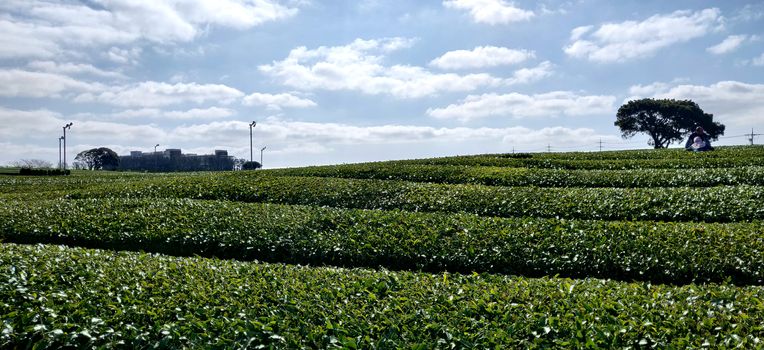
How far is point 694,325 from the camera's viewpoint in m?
9.13

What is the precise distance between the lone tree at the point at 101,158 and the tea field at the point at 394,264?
4421 inches

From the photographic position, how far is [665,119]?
8388cm

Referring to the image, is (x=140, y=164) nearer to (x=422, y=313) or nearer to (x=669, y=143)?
(x=669, y=143)

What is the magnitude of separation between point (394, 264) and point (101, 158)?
435ft

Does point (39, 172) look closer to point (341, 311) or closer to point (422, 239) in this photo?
point (422, 239)

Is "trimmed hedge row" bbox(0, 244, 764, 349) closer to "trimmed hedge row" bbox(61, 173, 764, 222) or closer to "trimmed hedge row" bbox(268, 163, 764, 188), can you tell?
"trimmed hedge row" bbox(61, 173, 764, 222)

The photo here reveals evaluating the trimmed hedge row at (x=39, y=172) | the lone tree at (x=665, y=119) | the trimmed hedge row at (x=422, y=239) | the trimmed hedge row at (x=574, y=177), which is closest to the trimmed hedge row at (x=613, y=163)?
the trimmed hedge row at (x=574, y=177)

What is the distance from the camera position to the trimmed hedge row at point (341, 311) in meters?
8.48

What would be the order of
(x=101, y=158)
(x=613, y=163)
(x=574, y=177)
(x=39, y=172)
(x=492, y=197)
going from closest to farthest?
(x=492, y=197), (x=574, y=177), (x=613, y=163), (x=39, y=172), (x=101, y=158)

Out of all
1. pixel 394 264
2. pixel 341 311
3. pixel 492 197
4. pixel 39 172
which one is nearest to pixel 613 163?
pixel 492 197

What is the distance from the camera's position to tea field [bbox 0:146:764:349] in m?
8.72

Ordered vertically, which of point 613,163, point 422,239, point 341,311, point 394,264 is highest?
point 613,163

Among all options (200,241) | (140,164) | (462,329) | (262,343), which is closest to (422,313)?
(462,329)

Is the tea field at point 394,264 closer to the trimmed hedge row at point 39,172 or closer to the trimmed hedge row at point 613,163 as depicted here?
the trimmed hedge row at point 613,163
